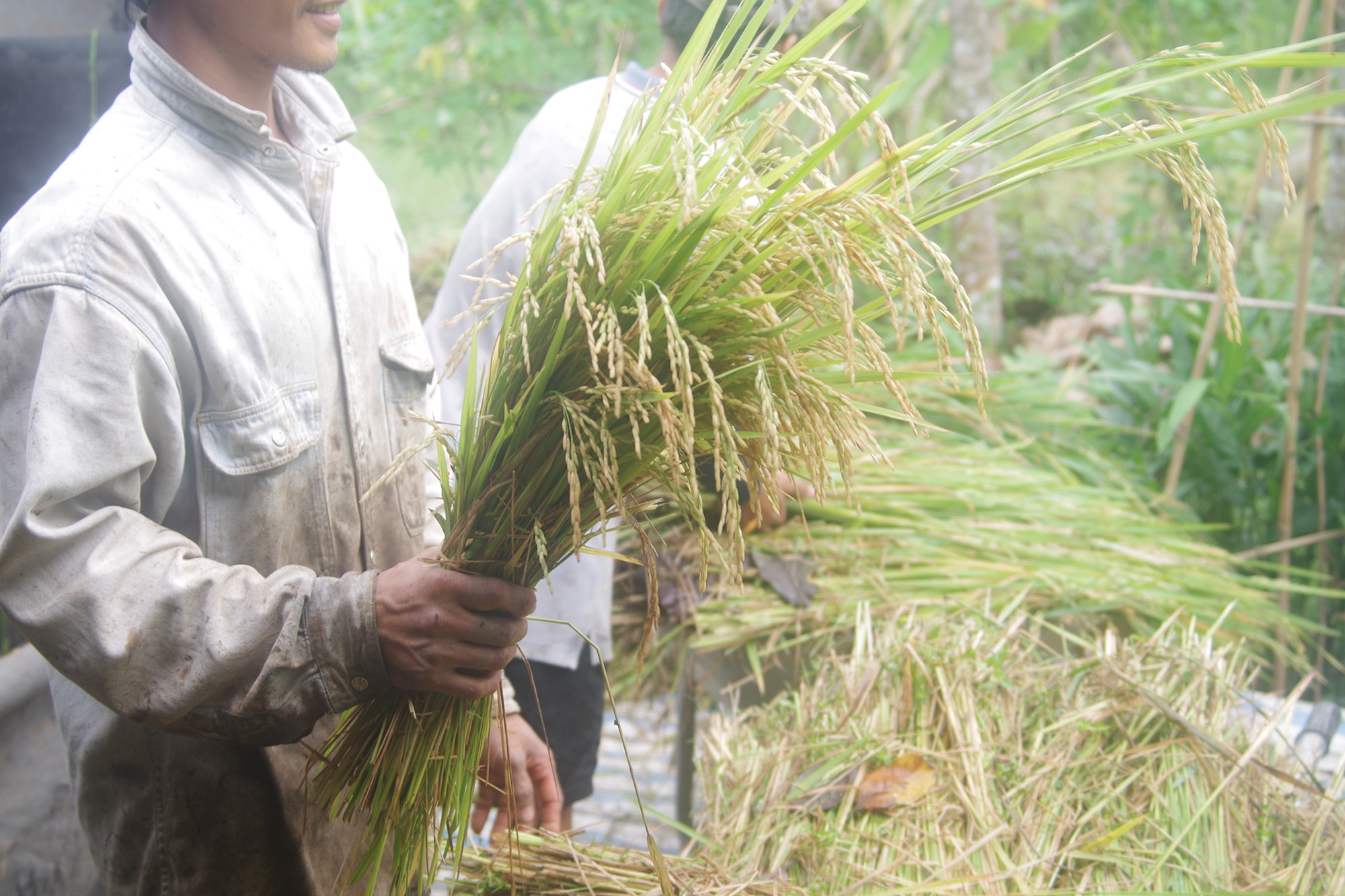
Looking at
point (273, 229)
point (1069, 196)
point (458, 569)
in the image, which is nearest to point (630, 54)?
point (1069, 196)

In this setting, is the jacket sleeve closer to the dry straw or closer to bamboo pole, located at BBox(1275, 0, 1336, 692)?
the dry straw

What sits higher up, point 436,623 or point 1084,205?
point 1084,205

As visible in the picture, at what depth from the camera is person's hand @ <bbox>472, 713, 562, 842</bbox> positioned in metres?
1.41

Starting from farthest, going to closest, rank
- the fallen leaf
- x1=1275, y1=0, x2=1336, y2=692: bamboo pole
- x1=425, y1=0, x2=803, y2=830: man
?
x1=1275, y1=0, x2=1336, y2=692: bamboo pole
x1=425, y1=0, x2=803, y2=830: man
the fallen leaf

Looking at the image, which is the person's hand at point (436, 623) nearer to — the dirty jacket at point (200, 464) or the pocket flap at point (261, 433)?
the dirty jacket at point (200, 464)

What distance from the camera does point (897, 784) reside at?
1508 mm

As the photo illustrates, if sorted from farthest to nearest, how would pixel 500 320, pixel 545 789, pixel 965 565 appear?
pixel 965 565
pixel 500 320
pixel 545 789

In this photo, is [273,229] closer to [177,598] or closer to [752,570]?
[177,598]

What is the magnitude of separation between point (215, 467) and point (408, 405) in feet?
1.14

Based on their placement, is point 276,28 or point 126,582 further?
point 276,28

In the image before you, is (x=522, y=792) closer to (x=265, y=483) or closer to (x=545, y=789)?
(x=545, y=789)

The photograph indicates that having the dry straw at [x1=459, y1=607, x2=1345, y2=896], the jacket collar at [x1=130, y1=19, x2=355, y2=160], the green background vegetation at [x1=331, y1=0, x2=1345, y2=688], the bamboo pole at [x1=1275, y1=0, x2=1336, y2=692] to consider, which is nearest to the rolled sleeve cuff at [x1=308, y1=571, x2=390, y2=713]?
the dry straw at [x1=459, y1=607, x2=1345, y2=896]

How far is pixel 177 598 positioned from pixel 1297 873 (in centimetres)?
168

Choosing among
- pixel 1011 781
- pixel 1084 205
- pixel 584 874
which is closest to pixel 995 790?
pixel 1011 781
